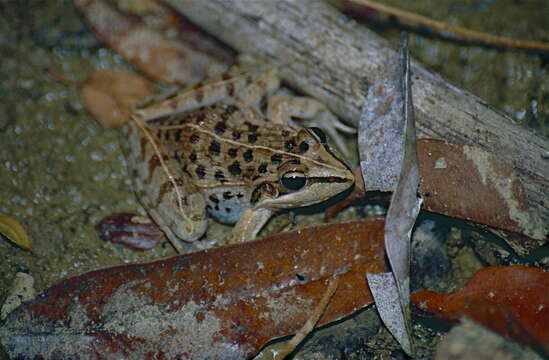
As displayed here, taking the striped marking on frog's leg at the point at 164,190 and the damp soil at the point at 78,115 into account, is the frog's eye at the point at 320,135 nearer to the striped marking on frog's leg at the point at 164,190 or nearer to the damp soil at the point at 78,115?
the damp soil at the point at 78,115

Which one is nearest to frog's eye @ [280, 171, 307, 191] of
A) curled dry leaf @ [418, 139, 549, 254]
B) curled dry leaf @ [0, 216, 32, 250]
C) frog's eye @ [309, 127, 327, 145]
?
frog's eye @ [309, 127, 327, 145]

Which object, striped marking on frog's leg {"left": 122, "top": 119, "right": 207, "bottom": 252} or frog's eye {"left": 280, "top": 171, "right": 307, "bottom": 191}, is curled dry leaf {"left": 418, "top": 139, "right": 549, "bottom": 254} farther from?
striped marking on frog's leg {"left": 122, "top": 119, "right": 207, "bottom": 252}

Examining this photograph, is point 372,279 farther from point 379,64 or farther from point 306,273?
point 379,64

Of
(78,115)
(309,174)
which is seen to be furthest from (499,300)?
(78,115)

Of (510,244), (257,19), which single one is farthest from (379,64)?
(510,244)

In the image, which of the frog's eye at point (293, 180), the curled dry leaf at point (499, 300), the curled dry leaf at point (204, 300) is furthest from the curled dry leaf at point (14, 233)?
the curled dry leaf at point (499, 300)

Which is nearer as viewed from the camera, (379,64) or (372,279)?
(372,279)
